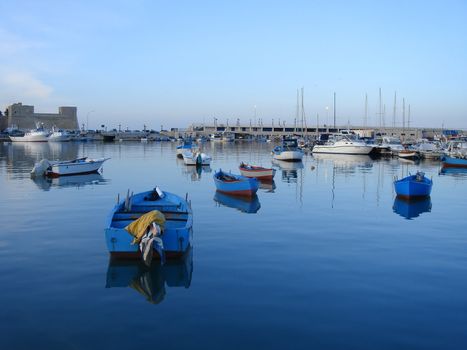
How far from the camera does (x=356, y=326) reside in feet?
32.4

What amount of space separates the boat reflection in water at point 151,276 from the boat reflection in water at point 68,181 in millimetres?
20726

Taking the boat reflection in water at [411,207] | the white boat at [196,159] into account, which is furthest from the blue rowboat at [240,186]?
the white boat at [196,159]

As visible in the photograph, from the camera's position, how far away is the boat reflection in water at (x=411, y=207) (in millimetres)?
24469

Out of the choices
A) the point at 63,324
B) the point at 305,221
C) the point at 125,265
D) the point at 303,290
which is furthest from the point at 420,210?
the point at 63,324

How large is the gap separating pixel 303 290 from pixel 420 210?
1583cm

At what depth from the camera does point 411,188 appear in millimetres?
28609

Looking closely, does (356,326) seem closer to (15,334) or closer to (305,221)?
(15,334)

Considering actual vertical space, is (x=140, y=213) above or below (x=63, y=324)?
above

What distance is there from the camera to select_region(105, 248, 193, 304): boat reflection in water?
12.2 m

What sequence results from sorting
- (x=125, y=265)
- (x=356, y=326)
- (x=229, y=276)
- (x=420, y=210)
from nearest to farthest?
1. (x=356, y=326)
2. (x=229, y=276)
3. (x=125, y=265)
4. (x=420, y=210)

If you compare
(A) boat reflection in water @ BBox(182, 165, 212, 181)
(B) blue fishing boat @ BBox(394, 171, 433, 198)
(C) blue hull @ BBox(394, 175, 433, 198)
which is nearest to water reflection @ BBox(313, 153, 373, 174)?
(A) boat reflection in water @ BBox(182, 165, 212, 181)

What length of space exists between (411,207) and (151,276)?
17.8m

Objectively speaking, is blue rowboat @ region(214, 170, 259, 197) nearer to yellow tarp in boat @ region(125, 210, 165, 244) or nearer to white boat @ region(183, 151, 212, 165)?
yellow tarp in boat @ region(125, 210, 165, 244)

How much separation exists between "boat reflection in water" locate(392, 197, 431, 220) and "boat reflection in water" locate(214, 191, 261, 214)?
7.36 meters
